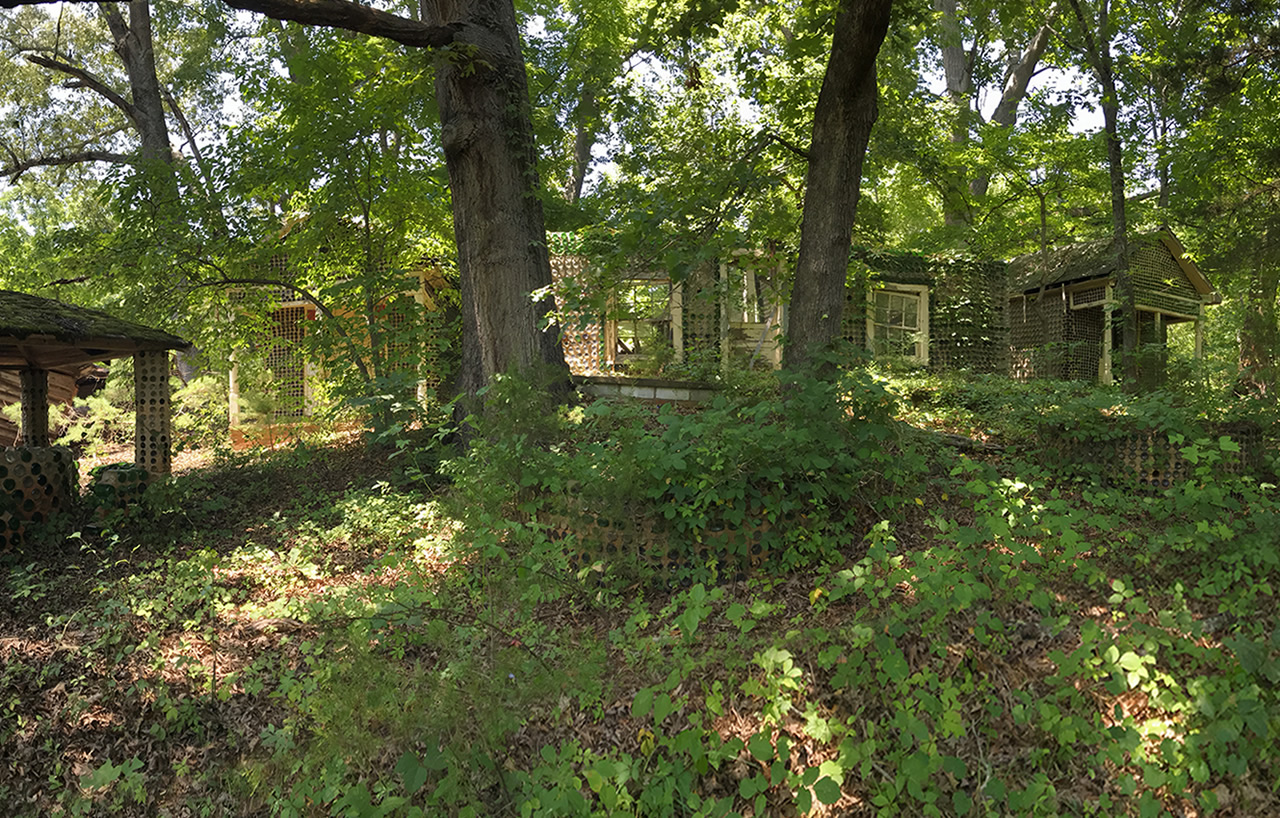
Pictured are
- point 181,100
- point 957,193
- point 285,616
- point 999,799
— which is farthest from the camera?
point 181,100

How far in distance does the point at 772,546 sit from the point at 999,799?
203 cm

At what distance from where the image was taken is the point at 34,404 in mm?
9094

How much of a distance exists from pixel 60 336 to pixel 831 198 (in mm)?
7262

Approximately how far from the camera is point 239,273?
34.1 ft

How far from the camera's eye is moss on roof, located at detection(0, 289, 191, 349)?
24.2 ft

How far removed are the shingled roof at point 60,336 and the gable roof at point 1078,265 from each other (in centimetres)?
1604

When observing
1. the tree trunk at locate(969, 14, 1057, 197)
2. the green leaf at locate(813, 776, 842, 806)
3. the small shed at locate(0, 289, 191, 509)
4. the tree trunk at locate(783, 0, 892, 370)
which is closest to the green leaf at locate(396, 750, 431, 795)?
the green leaf at locate(813, 776, 842, 806)

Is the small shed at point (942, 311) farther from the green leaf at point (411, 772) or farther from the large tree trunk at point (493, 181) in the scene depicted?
the green leaf at point (411, 772)

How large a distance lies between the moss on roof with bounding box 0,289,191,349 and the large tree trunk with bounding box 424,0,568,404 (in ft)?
11.9

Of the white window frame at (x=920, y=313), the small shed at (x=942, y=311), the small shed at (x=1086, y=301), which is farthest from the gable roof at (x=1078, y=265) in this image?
the white window frame at (x=920, y=313)

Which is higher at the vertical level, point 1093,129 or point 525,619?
point 1093,129

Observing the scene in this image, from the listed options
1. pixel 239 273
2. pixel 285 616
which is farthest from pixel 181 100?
pixel 285 616

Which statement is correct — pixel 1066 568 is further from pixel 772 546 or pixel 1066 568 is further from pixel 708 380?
pixel 708 380

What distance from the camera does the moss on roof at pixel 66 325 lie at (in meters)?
7.38
